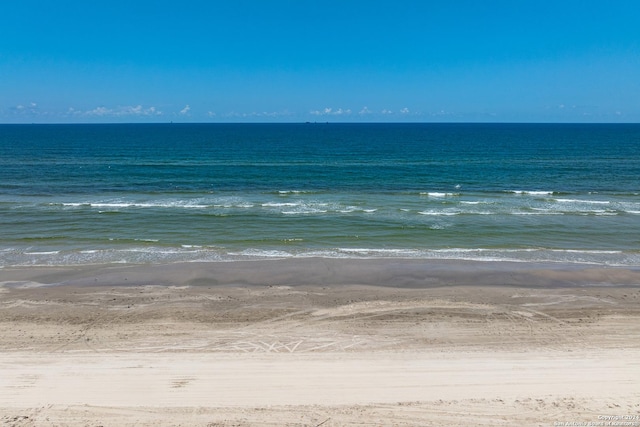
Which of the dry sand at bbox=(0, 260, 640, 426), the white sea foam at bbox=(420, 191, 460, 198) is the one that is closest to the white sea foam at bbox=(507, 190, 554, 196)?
the white sea foam at bbox=(420, 191, 460, 198)

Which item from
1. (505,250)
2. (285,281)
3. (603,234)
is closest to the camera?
(285,281)

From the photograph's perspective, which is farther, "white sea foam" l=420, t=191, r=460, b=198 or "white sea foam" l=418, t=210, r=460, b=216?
"white sea foam" l=420, t=191, r=460, b=198

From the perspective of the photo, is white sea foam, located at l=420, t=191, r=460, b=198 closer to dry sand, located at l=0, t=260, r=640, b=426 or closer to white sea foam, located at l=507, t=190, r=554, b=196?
white sea foam, located at l=507, t=190, r=554, b=196

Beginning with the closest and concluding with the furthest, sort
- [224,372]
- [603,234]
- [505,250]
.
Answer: [224,372] < [505,250] < [603,234]

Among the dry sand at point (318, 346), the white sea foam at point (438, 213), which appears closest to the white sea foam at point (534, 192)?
the white sea foam at point (438, 213)

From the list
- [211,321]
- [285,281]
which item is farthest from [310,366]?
[285,281]

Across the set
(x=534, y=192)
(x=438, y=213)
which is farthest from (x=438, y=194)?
(x=534, y=192)

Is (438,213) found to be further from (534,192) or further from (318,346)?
(318,346)

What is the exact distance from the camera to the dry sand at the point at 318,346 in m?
10.8

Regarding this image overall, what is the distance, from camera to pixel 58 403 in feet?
35.9

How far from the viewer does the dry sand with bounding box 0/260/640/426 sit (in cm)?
1080

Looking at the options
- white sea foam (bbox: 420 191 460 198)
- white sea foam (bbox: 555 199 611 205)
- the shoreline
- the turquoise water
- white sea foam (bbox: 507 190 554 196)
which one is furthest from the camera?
white sea foam (bbox: 507 190 554 196)

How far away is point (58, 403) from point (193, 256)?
12.8 m

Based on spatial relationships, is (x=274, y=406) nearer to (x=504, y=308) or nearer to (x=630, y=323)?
(x=504, y=308)
